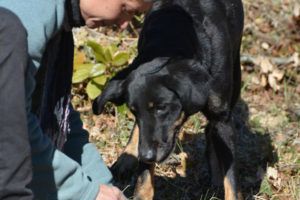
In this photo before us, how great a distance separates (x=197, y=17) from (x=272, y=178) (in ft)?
3.83

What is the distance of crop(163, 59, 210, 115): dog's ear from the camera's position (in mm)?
3744

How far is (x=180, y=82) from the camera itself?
3754mm

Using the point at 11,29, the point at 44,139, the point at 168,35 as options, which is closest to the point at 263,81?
the point at 168,35

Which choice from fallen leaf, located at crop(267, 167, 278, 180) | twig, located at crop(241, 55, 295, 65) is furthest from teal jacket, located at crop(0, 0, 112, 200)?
twig, located at crop(241, 55, 295, 65)

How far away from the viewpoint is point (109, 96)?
3.90 metres

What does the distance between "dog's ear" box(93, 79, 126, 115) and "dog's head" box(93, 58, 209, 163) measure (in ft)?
0.10

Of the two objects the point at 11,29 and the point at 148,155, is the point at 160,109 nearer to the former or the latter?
the point at 148,155

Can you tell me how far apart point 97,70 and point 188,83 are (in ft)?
4.88

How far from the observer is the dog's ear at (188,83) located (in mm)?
3744

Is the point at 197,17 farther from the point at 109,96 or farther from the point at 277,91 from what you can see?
the point at 277,91

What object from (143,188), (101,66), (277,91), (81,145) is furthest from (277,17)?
(81,145)

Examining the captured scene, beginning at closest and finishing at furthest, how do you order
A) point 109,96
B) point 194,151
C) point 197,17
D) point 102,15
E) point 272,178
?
point 102,15
point 109,96
point 197,17
point 272,178
point 194,151

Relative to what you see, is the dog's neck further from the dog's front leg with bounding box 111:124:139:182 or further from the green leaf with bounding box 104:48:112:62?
the green leaf with bounding box 104:48:112:62

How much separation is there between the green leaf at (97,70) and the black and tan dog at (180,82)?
72cm
